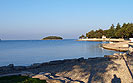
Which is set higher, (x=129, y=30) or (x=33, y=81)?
(x=129, y=30)

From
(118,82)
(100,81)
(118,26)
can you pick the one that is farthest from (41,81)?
(118,26)

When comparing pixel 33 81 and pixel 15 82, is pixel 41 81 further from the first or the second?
pixel 15 82

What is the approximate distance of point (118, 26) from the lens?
320 ft

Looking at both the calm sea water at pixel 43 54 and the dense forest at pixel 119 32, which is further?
the dense forest at pixel 119 32

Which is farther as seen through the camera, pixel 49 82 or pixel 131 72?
pixel 131 72

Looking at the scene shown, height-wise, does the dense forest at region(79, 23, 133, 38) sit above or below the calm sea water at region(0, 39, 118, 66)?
above

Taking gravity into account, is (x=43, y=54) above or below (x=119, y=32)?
below

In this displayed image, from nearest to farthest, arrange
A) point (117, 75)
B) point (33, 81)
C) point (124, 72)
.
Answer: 1. point (33, 81)
2. point (117, 75)
3. point (124, 72)

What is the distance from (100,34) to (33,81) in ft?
404

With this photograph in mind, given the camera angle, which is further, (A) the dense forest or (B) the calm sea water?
(A) the dense forest

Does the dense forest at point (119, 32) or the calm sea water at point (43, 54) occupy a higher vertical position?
the dense forest at point (119, 32)

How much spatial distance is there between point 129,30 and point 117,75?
67306mm

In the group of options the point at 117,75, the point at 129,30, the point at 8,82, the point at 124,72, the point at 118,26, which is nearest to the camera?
the point at 8,82

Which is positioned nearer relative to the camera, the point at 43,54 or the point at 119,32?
the point at 43,54
